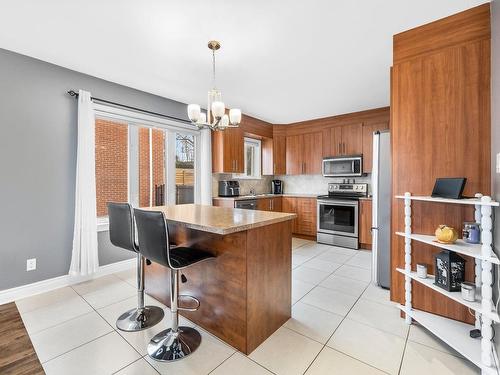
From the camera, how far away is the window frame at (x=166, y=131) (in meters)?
3.19

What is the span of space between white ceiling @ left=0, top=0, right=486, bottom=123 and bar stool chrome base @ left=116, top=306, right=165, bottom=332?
8.35 feet

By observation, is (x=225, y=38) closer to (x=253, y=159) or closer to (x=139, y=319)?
(x=139, y=319)

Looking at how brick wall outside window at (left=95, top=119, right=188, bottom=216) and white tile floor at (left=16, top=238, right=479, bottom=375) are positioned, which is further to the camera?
brick wall outside window at (left=95, top=119, right=188, bottom=216)

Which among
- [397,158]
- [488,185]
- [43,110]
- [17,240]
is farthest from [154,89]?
[488,185]

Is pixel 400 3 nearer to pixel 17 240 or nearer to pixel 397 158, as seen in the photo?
pixel 397 158

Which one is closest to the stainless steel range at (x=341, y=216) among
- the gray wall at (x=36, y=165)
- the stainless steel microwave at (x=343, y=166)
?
the stainless steel microwave at (x=343, y=166)

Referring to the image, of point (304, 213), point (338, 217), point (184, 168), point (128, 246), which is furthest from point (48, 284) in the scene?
point (338, 217)

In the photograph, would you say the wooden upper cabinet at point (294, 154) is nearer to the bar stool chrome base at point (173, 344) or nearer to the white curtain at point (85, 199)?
the white curtain at point (85, 199)

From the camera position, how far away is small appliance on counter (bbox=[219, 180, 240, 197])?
15.2ft

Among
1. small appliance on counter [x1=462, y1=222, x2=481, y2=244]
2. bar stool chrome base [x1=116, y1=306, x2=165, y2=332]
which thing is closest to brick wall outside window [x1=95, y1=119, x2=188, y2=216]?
bar stool chrome base [x1=116, y1=306, x2=165, y2=332]

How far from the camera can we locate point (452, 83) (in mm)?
1861

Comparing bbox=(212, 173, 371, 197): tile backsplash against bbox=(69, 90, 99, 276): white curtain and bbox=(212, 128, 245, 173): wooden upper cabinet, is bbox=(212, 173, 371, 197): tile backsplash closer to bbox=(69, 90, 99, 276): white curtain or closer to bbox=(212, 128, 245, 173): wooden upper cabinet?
bbox=(212, 128, 245, 173): wooden upper cabinet

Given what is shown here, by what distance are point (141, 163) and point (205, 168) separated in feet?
3.69

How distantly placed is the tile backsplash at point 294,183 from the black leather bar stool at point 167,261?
311 cm
